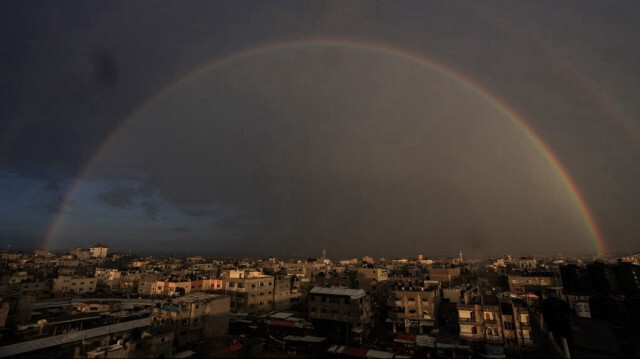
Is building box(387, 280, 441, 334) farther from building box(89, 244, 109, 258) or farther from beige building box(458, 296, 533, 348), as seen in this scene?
building box(89, 244, 109, 258)

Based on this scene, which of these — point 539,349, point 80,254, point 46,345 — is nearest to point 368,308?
point 539,349

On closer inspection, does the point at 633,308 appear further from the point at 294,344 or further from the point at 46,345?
the point at 46,345

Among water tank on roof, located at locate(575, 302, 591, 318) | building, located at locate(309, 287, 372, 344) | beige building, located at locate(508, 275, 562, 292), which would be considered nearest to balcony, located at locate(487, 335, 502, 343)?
water tank on roof, located at locate(575, 302, 591, 318)

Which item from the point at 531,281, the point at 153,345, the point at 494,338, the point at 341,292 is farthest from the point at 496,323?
the point at 531,281

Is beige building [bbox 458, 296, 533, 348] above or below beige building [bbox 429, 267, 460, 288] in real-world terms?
below

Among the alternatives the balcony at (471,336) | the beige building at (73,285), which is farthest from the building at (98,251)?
the balcony at (471,336)

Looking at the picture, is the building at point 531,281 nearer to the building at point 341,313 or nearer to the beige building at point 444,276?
the beige building at point 444,276
